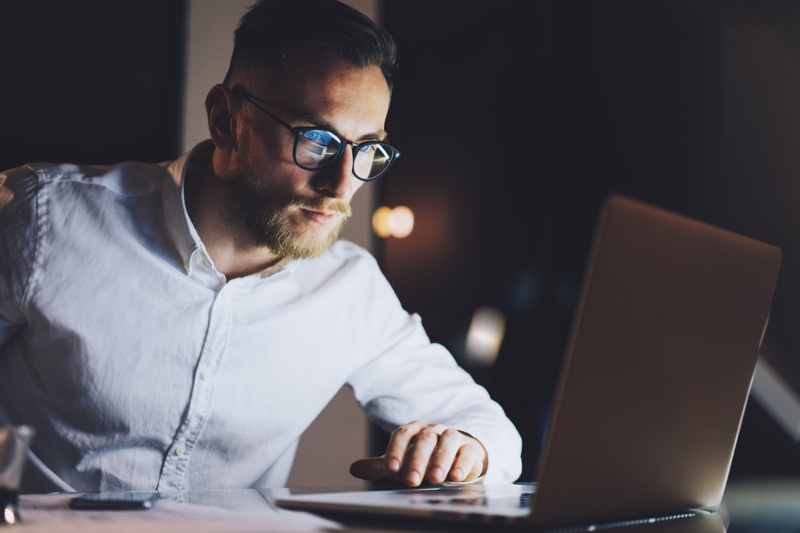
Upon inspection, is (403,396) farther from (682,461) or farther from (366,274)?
(682,461)

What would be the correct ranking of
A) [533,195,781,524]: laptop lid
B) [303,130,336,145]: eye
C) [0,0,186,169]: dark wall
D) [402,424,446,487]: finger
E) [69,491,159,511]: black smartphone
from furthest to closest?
[0,0,186,169]: dark wall
[303,130,336,145]: eye
[402,424,446,487]: finger
[69,491,159,511]: black smartphone
[533,195,781,524]: laptop lid

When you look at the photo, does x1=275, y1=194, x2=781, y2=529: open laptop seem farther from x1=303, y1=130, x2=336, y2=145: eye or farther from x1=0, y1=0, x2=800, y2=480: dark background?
x1=0, y1=0, x2=800, y2=480: dark background

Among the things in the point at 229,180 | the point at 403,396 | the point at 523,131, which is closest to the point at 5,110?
the point at 229,180

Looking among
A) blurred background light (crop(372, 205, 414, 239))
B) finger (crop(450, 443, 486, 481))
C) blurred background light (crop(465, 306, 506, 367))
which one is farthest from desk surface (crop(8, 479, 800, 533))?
blurred background light (crop(372, 205, 414, 239))

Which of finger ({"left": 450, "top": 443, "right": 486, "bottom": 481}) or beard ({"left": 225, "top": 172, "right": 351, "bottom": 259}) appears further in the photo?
beard ({"left": 225, "top": 172, "right": 351, "bottom": 259})

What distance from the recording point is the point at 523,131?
2.47 metres

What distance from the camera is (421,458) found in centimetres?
100

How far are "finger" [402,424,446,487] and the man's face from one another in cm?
62

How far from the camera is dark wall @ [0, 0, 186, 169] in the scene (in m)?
1.84

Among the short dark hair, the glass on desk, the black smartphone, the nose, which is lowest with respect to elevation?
the black smartphone

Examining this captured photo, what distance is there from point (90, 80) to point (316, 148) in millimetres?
835

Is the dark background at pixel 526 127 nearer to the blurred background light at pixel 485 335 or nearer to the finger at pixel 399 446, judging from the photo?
the blurred background light at pixel 485 335

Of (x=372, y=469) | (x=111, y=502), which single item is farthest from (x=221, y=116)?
(x=111, y=502)

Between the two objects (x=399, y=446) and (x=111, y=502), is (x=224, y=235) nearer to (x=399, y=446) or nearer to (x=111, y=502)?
(x=399, y=446)
